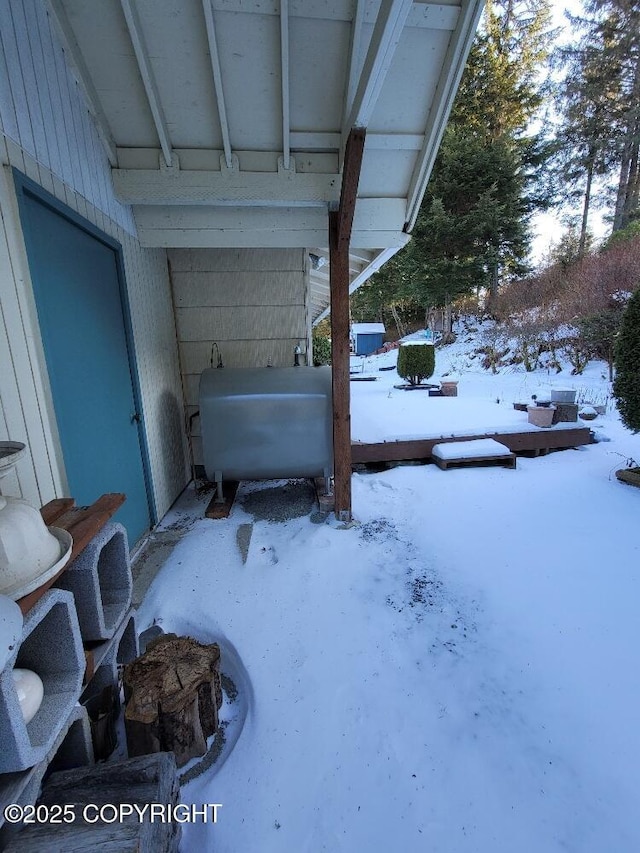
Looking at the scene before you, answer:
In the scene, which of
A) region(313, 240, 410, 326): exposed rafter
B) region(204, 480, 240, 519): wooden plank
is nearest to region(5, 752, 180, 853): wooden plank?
region(204, 480, 240, 519): wooden plank

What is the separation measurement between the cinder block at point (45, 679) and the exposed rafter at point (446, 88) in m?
2.89

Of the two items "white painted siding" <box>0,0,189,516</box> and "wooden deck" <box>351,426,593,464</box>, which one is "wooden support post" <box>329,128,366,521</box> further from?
"white painted siding" <box>0,0,189,516</box>

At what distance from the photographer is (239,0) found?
170 cm

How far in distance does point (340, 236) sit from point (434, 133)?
802 millimetres

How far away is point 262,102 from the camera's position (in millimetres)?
2117

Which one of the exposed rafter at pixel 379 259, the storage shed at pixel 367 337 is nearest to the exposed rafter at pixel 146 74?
the exposed rafter at pixel 379 259

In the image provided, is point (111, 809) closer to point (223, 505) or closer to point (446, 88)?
point (223, 505)

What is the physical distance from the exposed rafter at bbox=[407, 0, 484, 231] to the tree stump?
303cm

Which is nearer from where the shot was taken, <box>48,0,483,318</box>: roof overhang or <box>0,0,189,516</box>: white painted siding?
<box>0,0,189,516</box>: white painted siding

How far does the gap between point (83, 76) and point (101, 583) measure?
2.61 m

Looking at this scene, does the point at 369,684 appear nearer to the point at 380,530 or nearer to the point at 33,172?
the point at 380,530

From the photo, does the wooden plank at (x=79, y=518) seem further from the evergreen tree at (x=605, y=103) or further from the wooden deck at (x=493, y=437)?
the evergreen tree at (x=605, y=103)

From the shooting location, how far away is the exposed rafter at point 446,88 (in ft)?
5.87

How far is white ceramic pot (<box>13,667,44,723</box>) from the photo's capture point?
942mm
